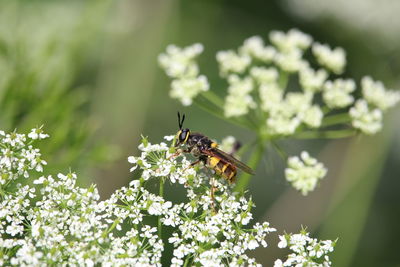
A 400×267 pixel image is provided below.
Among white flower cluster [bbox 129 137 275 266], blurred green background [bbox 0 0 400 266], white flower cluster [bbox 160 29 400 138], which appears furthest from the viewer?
blurred green background [bbox 0 0 400 266]

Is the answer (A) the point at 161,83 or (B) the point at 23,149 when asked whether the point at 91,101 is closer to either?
(A) the point at 161,83

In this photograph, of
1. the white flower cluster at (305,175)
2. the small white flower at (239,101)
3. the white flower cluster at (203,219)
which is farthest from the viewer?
the small white flower at (239,101)

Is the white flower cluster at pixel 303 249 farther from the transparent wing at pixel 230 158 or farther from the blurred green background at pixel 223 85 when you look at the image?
the blurred green background at pixel 223 85

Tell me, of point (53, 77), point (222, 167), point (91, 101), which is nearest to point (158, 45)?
point (91, 101)

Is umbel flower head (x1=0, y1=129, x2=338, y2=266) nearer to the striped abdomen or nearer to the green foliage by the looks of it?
the striped abdomen

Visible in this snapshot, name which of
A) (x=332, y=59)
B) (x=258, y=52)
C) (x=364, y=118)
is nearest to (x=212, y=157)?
(x=364, y=118)

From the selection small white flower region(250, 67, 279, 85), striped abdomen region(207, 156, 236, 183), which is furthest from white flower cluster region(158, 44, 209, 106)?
striped abdomen region(207, 156, 236, 183)

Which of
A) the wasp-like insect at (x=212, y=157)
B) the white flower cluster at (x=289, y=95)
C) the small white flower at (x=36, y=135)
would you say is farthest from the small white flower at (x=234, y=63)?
the small white flower at (x=36, y=135)

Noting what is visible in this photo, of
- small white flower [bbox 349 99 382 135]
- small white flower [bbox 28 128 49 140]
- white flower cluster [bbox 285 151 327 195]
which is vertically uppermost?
small white flower [bbox 349 99 382 135]
